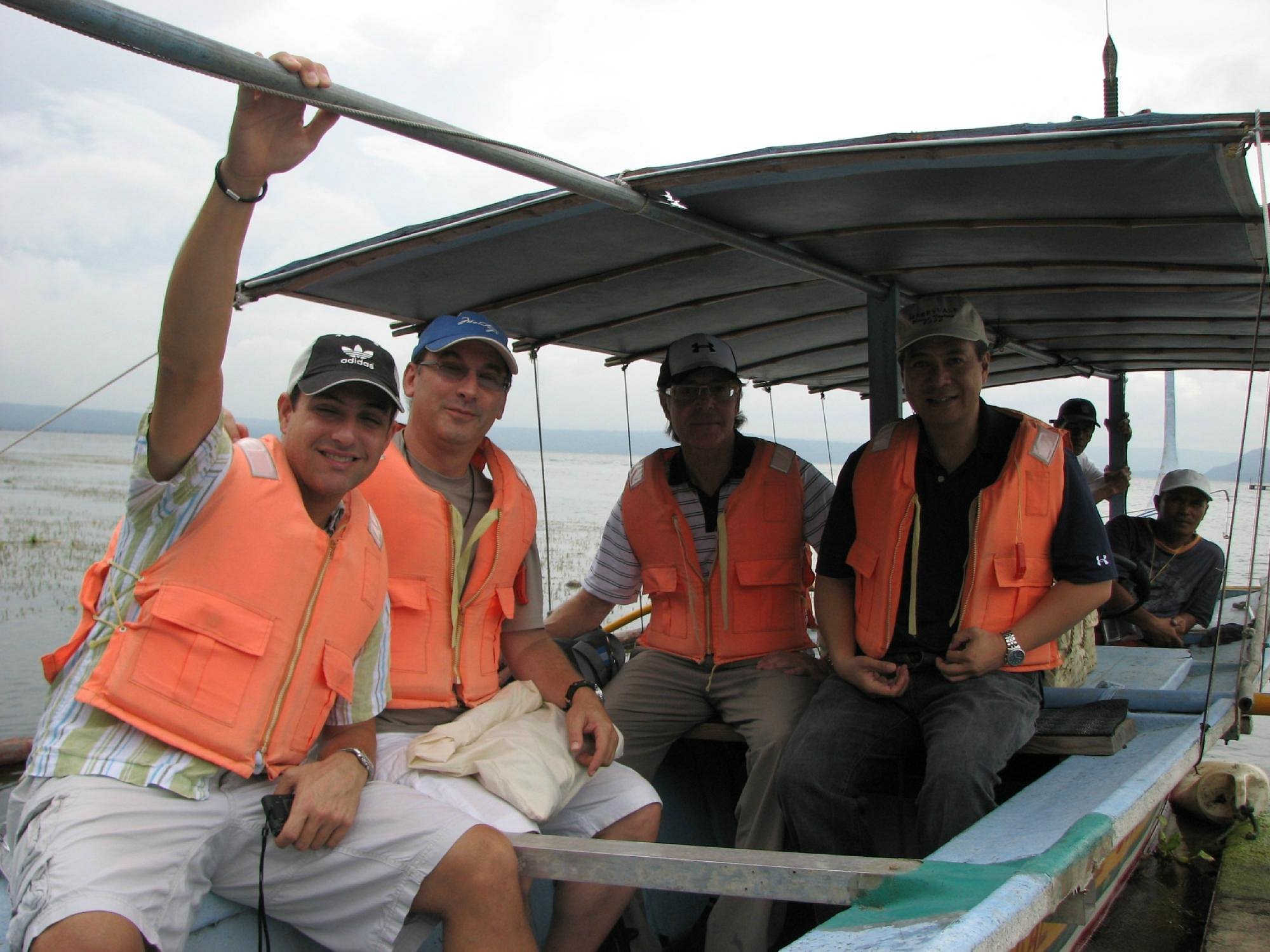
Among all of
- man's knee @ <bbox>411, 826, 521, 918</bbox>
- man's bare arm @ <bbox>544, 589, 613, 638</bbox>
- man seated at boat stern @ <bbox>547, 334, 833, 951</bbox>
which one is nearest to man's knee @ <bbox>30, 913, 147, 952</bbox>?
man's knee @ <bbox>411, 826, 521, 918</bbox>

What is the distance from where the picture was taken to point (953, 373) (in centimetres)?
292

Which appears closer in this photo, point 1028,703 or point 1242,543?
point 1028,703

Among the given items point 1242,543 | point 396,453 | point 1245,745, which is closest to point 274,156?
point 396,453

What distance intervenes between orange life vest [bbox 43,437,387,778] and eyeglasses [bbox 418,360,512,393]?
0.62 m

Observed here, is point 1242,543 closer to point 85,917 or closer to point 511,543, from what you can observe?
point 511,543

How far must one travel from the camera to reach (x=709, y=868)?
6.35ft

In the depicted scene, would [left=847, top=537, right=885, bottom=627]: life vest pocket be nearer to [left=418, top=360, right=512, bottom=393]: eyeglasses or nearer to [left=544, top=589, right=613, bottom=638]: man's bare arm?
[left=544, top=589, right=613, bottom=638]: man's bare arm

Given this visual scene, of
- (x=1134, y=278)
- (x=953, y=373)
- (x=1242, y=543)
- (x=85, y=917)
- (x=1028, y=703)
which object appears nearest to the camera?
(x=85, y=917)

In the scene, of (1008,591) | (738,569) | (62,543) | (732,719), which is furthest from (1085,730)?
(62,543)

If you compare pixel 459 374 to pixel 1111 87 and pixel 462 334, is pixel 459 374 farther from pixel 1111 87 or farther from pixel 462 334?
pixel 1111 87

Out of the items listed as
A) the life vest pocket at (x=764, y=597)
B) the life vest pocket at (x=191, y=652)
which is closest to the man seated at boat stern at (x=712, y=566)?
the life vest pocket at (x=764, y=597)

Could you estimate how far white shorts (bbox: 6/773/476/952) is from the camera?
1716 mm

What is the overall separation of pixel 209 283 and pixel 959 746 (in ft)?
6.59

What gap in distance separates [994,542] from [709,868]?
133 centimetres
